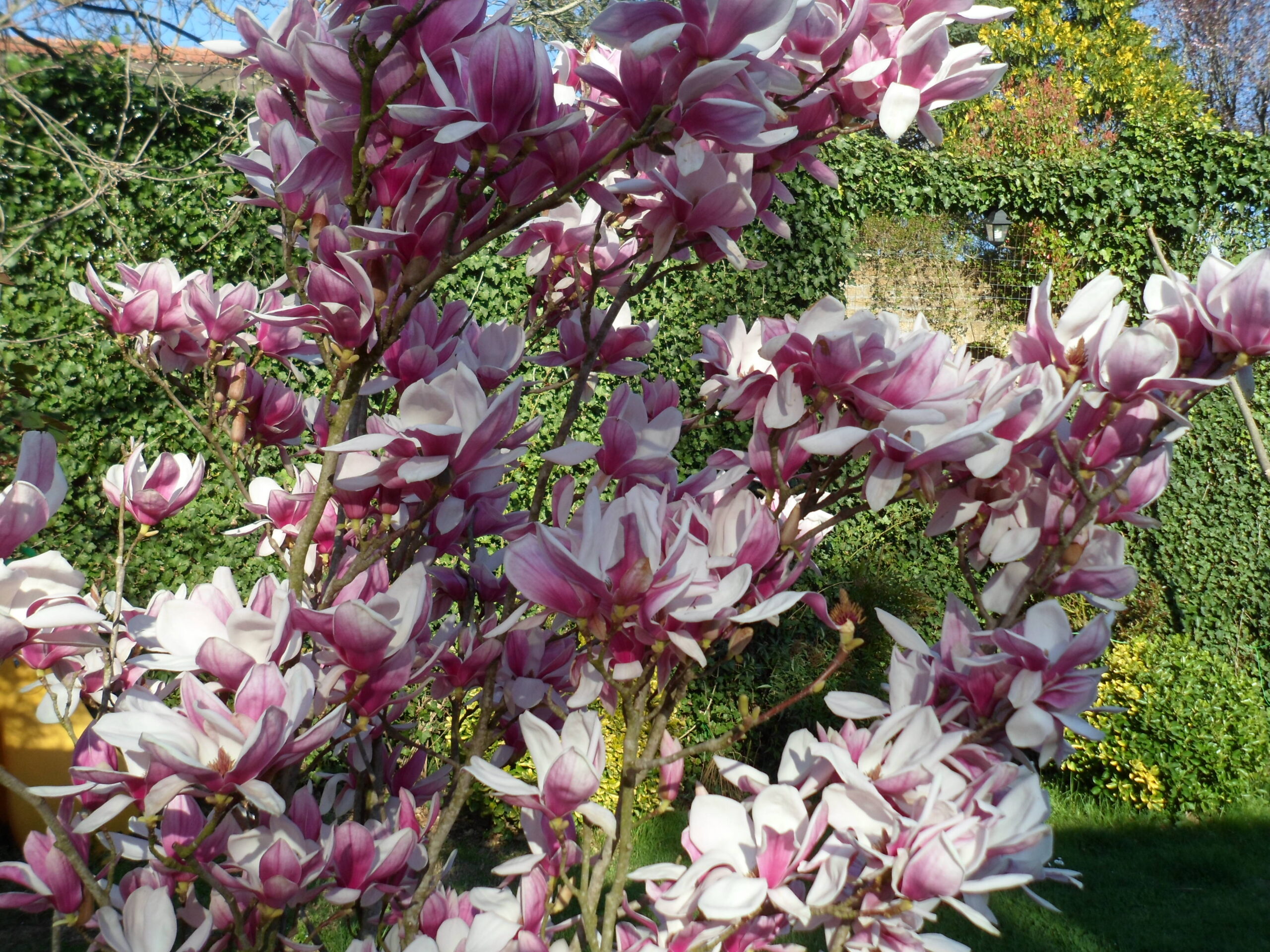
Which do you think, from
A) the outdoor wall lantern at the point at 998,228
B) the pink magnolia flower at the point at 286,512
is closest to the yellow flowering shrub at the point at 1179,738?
the outdoor wall lantern at the point at 998,228

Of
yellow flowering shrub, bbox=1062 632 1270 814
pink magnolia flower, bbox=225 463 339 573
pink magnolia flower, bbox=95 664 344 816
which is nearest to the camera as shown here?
pink magnolia flower, bbox=95 664 344 816

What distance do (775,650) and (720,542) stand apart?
12.7 ft

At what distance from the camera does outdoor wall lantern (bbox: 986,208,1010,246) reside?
603 centimetres

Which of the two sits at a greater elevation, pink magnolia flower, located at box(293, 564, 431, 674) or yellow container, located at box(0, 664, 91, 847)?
pink magnolia flower, located at box(293, 564, 431, 674)

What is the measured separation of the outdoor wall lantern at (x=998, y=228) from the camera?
6027mm

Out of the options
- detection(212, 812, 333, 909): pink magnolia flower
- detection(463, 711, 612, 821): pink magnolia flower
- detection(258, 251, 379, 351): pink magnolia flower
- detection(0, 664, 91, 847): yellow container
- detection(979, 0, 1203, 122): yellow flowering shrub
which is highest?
detection(979, 0, 1203, 122): yellow flowering shrub

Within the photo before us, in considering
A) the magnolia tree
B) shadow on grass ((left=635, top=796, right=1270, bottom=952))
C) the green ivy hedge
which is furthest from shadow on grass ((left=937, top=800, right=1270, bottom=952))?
the magnolia tree

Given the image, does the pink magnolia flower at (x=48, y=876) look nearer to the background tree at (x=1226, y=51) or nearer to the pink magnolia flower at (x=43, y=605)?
the pink magnolia flower at (x=43, y=605)

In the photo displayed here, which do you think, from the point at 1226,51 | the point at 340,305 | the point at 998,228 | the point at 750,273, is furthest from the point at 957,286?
the point at 1226,51

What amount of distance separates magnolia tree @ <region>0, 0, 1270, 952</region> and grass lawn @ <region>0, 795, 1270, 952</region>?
2.49 m

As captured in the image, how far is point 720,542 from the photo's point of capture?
840 mm

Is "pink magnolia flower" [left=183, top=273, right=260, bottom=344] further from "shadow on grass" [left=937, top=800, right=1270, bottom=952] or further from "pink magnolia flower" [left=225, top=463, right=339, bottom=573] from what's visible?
"shadow on grass" [left=937, top=800, right=1270, bottom=952]

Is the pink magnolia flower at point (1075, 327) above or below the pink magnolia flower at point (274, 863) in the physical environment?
above

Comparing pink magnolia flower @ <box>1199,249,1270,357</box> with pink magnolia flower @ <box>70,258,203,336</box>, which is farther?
pink magnolia flower @ <box>70,258,203,336</box>
